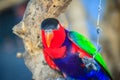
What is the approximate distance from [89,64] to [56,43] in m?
0.13

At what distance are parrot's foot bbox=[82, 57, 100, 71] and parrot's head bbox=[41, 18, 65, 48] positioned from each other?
0.11 metres

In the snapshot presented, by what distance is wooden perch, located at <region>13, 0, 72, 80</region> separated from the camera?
1.26m

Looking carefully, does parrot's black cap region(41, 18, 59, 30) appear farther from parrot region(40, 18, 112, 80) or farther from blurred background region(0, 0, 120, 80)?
blurred background region(0, 0, 120, 80)

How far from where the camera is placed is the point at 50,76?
4.25 feet

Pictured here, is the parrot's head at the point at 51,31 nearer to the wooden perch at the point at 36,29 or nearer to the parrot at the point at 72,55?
the parrot at the point at 72,55

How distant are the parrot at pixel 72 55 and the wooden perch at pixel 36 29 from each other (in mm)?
141

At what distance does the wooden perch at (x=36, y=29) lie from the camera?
1.26m

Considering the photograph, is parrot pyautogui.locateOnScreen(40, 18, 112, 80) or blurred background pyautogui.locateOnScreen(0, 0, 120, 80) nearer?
parrot pyautogui.locateOnScreen(40, 18, 112, 80)

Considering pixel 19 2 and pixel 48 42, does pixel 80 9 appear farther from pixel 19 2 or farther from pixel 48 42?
pixel 48 42

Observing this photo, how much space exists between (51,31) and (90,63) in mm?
172

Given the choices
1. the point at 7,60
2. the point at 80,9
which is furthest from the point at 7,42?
the point at 80,9

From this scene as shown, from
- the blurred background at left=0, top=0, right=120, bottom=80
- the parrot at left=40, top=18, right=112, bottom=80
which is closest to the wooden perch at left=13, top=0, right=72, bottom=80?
→ the parrot at left=40, top=18, right=112, bottom=80

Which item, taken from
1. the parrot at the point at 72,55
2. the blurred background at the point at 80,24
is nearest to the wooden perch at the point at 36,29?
the parrot at the point at 72,55

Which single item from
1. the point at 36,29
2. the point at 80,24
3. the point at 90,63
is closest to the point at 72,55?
the point at 90,63
